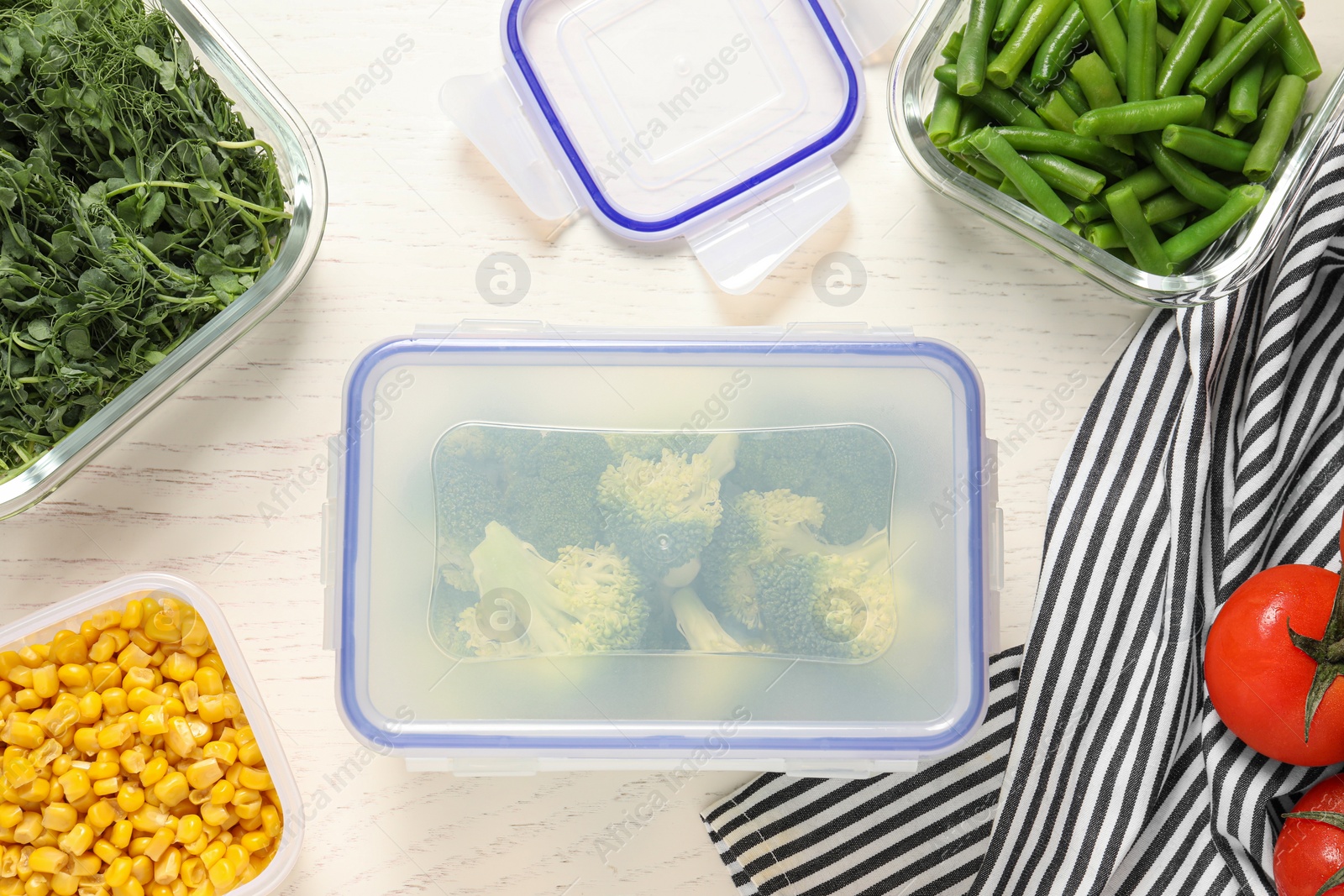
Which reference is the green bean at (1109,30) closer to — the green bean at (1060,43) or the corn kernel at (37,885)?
the green bean at (1060,43)

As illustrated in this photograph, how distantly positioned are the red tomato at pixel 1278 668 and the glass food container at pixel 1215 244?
28 centimetres

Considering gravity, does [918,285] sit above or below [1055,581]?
above

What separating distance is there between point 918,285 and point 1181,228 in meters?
0.24

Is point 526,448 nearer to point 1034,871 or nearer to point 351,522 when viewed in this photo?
point 351,522

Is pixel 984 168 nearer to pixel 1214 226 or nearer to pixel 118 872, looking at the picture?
pixel 1214 226

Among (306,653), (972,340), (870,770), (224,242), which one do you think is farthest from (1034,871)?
(224,242)

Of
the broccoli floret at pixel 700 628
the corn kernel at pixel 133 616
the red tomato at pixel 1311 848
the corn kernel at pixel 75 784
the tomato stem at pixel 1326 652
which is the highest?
the tomato stem at pixel 1326 652

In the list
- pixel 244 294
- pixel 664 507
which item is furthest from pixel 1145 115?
pixel 244 294

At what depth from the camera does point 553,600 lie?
755 mm

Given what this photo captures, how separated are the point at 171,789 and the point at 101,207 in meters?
0.52

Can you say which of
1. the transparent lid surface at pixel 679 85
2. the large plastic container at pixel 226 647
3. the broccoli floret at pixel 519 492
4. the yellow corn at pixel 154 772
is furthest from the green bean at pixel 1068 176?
the yellow corn at pixel 154 772

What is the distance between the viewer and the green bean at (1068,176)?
834 mm

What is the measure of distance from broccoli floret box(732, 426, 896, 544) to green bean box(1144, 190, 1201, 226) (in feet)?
1.13

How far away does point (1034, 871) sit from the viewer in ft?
2.88
